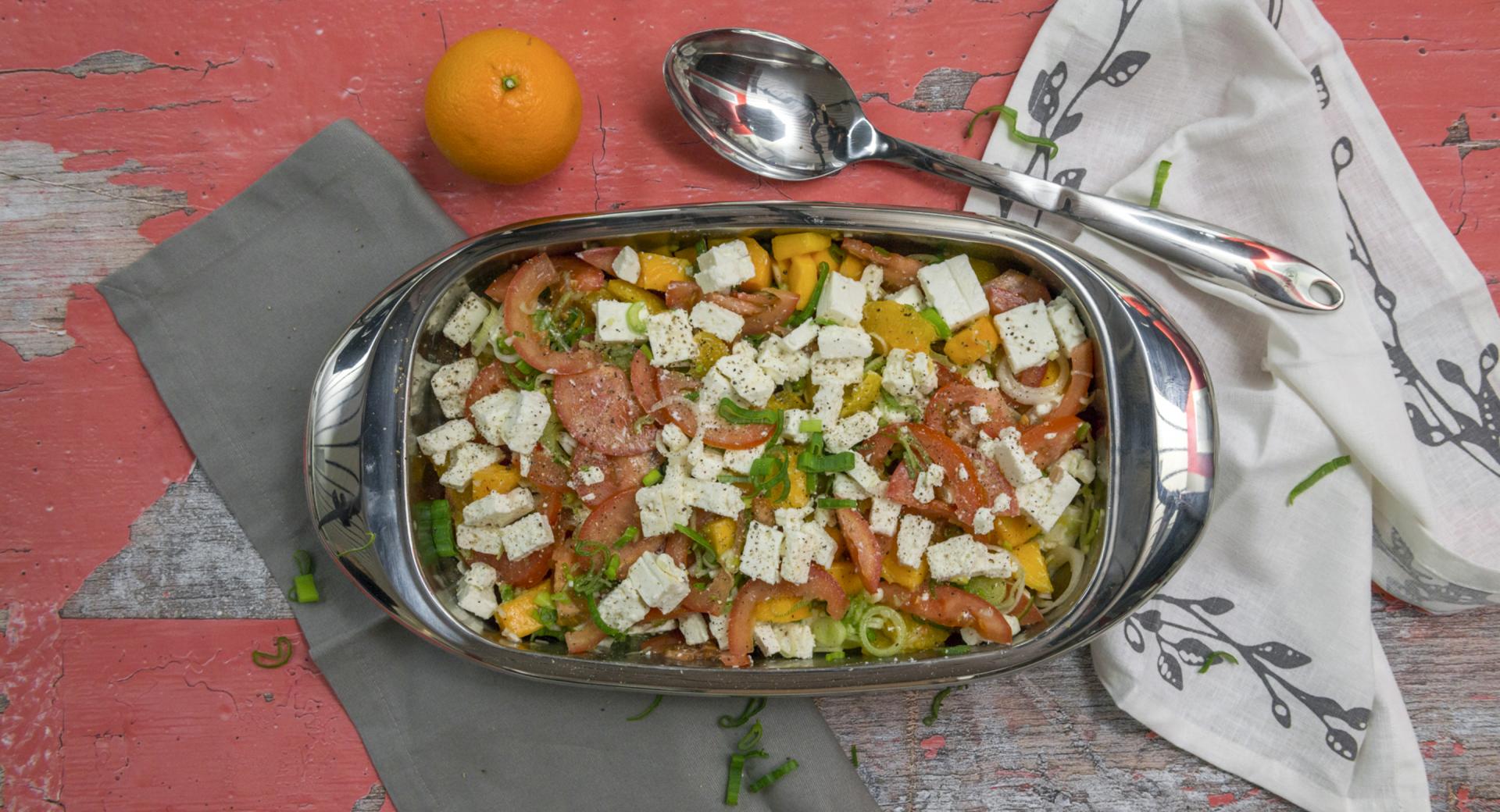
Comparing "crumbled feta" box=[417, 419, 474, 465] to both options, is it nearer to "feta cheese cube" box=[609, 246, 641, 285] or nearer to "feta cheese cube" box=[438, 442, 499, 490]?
"feta cheese cube" box=[438, 442, 499, 490]

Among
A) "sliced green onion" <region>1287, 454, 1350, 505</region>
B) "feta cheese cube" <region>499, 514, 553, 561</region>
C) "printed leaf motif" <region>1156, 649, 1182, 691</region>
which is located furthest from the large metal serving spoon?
"feta cheese cube" <region>499, 514, 553, 561</region>

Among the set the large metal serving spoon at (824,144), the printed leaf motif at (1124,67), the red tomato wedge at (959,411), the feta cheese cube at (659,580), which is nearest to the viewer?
the feta cheese cube at (659,580)

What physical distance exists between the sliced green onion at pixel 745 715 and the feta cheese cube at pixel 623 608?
41cm

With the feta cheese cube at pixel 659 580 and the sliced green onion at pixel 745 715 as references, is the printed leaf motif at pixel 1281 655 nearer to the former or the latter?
the sliced green onion at pixel 745 715

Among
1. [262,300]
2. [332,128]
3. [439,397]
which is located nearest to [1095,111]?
[439,397]

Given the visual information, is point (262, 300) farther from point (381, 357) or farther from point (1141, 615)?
point (1141, 615)

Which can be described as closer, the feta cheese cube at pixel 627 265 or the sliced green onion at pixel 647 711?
the feta cheese cube at pixel 627 265

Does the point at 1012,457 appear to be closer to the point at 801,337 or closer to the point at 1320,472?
the point at 801,337

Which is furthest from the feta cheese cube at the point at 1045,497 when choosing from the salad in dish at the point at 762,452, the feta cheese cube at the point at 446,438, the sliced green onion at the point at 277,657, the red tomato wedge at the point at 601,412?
the sliced green onion at the point at 277,657

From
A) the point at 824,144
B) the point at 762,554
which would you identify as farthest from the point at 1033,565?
the point at 824,144

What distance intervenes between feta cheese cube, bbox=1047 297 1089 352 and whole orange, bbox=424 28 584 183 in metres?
1.07

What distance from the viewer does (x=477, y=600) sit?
1677 mm

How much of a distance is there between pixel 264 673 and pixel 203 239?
1012 mm

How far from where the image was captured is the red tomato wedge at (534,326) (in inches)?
64.9
